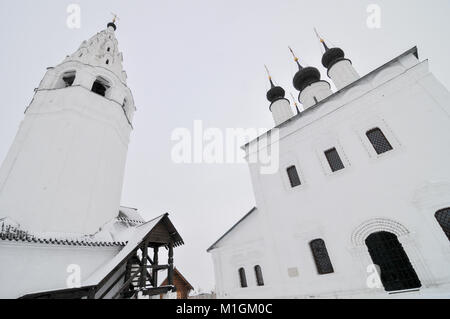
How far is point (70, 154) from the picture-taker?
36.8ft

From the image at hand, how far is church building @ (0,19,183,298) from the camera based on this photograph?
785cm

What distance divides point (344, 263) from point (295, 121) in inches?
259

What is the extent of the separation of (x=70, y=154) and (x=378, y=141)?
14.0 metres

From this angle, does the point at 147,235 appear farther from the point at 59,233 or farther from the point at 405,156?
the point at 405,156

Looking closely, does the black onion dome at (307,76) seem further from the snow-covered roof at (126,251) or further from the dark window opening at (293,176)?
the snow-covered roof at (126,251)

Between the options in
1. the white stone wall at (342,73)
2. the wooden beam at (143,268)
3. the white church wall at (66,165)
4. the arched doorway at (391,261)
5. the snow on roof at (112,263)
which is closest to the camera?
the arched doorway at (391,261)

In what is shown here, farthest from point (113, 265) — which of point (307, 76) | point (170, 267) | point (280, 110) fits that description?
point (307, 76)

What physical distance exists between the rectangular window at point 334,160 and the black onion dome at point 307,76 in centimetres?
734

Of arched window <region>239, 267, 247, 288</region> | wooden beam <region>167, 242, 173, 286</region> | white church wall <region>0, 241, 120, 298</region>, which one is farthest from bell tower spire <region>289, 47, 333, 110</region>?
white church wall <region>0, 241, 120, 298</region>

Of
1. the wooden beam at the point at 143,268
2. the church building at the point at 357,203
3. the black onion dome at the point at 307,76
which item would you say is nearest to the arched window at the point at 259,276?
the church building at the point at 357,203

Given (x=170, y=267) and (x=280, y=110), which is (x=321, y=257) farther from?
(x=280, y=110)

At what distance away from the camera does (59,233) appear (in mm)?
9414

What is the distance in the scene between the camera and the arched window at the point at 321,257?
8.41 meters

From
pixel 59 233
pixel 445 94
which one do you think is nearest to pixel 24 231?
pixel 59 233
